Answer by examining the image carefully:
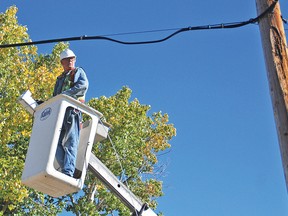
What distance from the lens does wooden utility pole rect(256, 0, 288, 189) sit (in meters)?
4.99

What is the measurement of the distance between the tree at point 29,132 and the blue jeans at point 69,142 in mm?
8104

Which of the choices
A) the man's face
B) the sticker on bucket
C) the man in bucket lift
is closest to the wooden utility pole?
the man in bucket lift

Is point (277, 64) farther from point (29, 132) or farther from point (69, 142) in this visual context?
point (29, 132)

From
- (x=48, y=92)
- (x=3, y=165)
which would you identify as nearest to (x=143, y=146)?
(x=48, y=92)

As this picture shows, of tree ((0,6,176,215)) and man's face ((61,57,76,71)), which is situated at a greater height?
tree ((0,6,176,215))

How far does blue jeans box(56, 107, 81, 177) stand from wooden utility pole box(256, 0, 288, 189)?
2.18m

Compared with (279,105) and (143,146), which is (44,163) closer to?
(279,105)

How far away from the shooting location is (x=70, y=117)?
6.13 meters

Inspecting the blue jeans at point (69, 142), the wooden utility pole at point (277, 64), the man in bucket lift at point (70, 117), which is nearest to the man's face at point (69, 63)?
the man in bucket lift at point (70, 117)

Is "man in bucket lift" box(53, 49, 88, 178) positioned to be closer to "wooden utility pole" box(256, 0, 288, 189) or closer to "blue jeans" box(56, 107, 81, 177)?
"blue jeans" box(56, 107, 81, 177)

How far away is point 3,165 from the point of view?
15102 millimetres

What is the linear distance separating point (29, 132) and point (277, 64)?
11.9 metres

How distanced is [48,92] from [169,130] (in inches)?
306

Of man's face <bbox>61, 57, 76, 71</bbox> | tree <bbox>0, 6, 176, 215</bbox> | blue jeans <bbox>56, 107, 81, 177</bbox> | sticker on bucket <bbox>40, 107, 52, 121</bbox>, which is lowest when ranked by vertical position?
blue jeans <bbox>56, 107, 81, 177</bbox>
